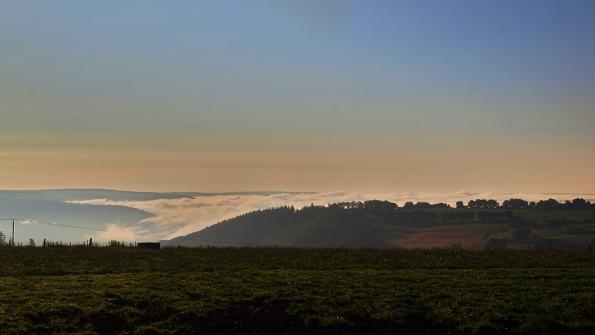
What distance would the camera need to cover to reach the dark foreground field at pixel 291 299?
31.5 meters

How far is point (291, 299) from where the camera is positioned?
36219mm

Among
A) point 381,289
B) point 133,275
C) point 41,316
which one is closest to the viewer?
point 41,316

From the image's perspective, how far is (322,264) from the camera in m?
55.8

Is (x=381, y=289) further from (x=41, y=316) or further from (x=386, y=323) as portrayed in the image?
(x=41, y=316)

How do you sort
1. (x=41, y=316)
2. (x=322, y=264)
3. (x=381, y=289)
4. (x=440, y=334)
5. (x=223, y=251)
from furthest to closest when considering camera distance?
(x=223, y=251), (x=322, y=264), (x=381, y=289), (x=41, y=316), (x=440, y=334)

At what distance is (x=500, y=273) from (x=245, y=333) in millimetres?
23638

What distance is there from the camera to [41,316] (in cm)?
3244

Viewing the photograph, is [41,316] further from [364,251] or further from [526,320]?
[364,251]

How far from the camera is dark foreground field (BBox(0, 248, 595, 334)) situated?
31.5 m

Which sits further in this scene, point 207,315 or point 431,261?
point 431,261

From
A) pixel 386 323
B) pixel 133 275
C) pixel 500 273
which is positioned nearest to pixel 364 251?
pixel 500 273

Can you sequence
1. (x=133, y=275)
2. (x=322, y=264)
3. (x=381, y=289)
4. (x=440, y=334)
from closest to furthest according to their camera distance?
(x=440, y=334)
(x=381, y=289)
(x=133, y=275)
(x=322, y=264)

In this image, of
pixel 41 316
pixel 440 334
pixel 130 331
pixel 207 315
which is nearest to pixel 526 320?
pixel 440 334

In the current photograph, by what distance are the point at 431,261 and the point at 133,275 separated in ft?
88.0
